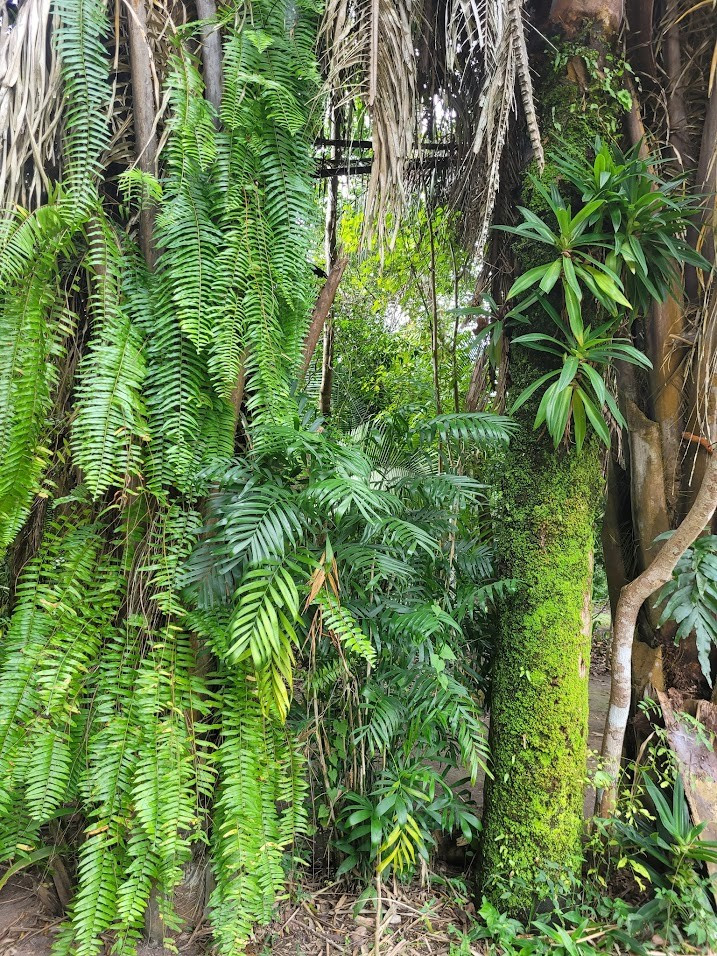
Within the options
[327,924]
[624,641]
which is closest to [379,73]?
[624,641]

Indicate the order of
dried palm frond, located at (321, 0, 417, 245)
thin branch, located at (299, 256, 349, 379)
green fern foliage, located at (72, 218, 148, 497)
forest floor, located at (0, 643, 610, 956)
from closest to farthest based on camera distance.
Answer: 1. green fern foliage, located at (72, 218, 148, 497)
2. dried palm frond, located at (321, 0, 417, 245)
3. forest floor, located at (0, 643, 610, 956)
4. thin branch, located at (299, 256, 349, 379)

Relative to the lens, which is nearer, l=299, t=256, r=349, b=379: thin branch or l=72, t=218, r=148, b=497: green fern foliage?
l=72, t=218, r=148, b=497: green fern foliage

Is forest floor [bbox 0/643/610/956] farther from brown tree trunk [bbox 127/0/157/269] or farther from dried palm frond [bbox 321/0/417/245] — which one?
dried palm frond [bbox 321/0/417/245]

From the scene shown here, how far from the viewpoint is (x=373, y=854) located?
2148 millimetres

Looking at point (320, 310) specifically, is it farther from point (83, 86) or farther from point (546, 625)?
point (546, 625)

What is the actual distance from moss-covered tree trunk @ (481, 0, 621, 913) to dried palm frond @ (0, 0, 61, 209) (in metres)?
1.77

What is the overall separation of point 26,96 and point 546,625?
2.58 meters

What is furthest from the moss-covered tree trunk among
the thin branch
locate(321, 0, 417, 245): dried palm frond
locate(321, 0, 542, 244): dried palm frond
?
the thin branch

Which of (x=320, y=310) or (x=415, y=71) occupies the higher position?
(x=415, y=71)

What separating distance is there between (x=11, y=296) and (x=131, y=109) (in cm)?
78

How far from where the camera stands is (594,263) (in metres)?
2.09

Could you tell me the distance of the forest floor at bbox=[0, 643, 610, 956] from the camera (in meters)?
2.02

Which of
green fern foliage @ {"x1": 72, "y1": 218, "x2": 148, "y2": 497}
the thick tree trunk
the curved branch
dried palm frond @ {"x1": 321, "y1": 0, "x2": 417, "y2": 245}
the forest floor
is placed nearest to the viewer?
green fern foliage @ {"x1": 72, "y1": 218, "x2": 148, "y2": 497}

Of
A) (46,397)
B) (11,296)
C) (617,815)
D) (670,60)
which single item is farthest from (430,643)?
(670,60)
